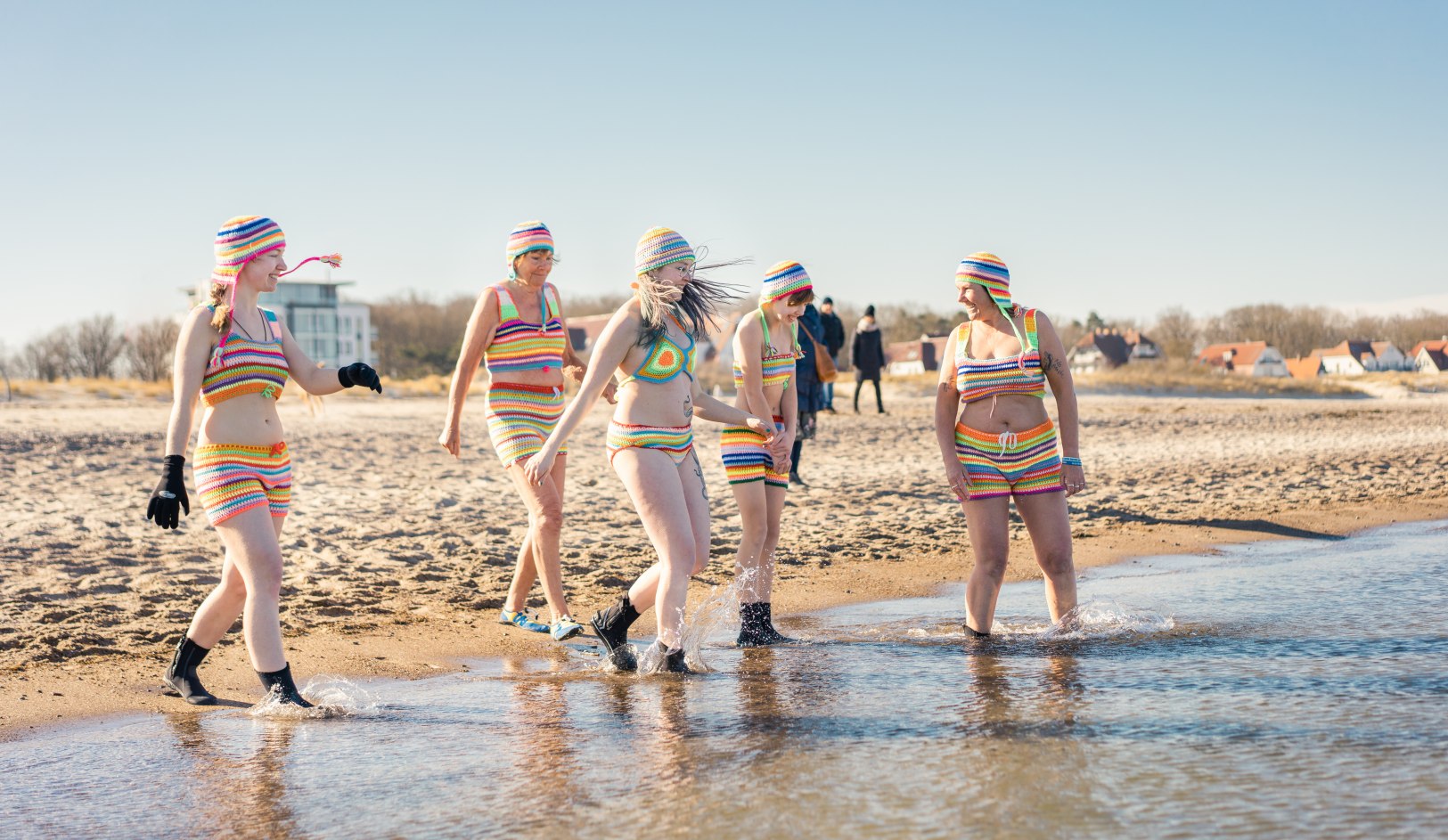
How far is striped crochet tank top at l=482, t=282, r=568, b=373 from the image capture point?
6.39m

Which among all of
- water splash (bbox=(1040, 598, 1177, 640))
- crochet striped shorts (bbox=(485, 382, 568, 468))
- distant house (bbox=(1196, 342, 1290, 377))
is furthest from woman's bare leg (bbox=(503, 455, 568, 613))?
distant house (bbox=(1196, 342, 1290, 377))

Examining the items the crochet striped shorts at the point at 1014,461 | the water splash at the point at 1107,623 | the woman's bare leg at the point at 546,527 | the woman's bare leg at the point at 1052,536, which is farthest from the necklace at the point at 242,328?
the water splash at the point at 1107,623

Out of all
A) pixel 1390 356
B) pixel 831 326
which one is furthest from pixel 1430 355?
pixel 831 326

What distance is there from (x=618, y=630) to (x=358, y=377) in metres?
1.59

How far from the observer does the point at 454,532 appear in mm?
10359

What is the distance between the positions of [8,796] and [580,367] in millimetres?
3361

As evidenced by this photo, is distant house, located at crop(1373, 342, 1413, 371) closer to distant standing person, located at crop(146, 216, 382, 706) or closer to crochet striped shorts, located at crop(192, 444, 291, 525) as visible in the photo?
distant standing person, located at crop(146, 216, 382, 706)

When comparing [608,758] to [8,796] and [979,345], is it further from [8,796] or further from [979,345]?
[979,345]

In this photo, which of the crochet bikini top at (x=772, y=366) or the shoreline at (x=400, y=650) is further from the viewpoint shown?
the crochet bikini top at (x=772, y=366)

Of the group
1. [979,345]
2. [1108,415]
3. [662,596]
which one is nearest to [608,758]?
[662,596]

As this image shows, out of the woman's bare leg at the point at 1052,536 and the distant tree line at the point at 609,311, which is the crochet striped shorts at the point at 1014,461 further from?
the distant tree line at the point at 609,311

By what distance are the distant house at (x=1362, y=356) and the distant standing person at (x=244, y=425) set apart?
101246 mm

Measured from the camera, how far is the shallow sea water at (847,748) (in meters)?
3.57

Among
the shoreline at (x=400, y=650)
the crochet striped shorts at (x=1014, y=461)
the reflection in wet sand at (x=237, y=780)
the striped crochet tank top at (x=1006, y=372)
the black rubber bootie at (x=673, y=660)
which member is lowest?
the shoreline at (x=400, y=650)
